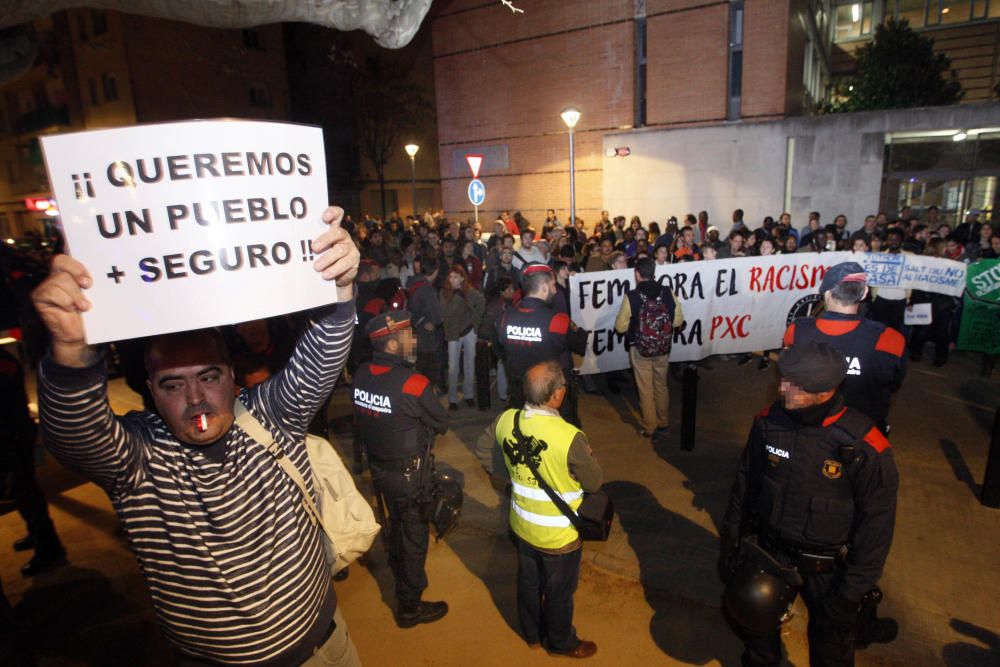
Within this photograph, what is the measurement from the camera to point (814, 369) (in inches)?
108

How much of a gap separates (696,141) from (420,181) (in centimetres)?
2448

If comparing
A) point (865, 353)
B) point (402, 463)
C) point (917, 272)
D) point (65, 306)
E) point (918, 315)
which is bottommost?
point (918, 315)

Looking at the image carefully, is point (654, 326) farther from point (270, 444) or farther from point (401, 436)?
point (270, 444)

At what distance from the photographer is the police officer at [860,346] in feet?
13.1

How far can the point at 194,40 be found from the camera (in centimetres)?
2908

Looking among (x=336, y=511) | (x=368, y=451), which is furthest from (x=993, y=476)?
(x=336, y=511)

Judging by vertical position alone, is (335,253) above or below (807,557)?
above

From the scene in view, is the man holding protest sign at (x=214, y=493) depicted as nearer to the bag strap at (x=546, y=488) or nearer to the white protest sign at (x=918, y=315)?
the bag strap at (x=546, y=488)

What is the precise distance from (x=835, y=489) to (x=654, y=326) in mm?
3709

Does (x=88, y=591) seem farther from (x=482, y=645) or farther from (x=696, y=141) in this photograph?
(x=696, y=141)

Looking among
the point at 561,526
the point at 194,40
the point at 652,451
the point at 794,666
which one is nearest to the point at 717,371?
the point at 652,451

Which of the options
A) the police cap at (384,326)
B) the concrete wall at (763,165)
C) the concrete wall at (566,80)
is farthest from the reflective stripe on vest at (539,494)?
the concrete wall at (566,80)

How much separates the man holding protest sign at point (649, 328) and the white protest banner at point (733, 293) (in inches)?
59.7

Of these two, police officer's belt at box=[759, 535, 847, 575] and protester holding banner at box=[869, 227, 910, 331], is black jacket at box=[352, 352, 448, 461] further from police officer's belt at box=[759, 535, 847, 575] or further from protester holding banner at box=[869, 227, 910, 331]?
protester holding banner at box=[869, 227, 910, 331]
